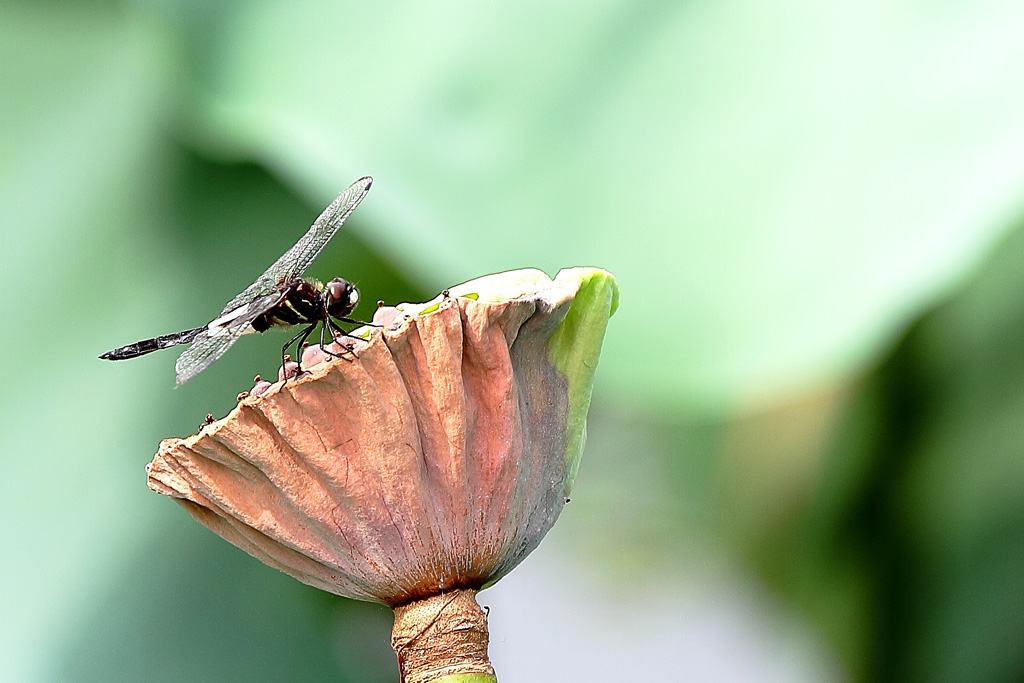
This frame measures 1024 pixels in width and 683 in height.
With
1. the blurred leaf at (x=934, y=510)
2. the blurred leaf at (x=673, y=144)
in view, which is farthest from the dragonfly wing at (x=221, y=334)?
the blurred leaf at (x=934, y=510)

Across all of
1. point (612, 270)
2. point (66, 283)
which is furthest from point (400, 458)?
point (66, 283)

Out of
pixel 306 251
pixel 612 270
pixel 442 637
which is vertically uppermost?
pixel 612 270

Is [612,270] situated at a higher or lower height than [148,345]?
higher

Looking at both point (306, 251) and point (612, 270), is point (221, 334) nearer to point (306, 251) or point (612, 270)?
point (306, 251)

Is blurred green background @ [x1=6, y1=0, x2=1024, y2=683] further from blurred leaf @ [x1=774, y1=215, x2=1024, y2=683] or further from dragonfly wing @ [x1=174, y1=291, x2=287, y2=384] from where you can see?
dragonfly wing @ [x1=174, y1=291, x2=287, y2=384]

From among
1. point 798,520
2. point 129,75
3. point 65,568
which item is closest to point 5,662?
point 65,568

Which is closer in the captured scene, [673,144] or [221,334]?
[221,334]
